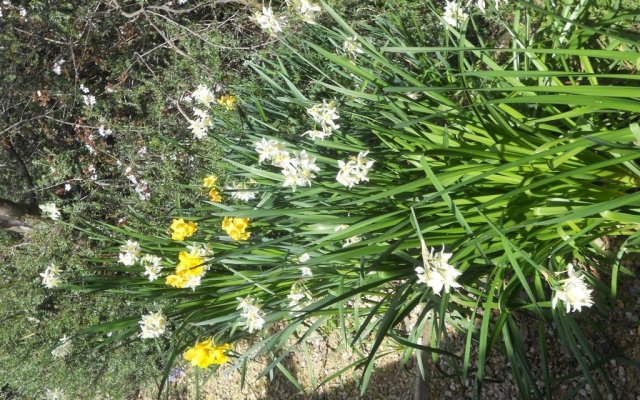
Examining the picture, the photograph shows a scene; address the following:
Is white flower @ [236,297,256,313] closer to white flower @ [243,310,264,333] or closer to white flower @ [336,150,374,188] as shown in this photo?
white flower @ [243,310,264,333]

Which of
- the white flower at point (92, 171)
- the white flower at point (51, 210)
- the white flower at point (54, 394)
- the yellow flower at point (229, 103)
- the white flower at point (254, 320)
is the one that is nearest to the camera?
the white flower at point (254, 320)

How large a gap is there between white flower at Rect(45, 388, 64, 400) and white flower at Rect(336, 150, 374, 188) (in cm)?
345

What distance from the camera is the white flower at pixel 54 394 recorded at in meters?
4.12

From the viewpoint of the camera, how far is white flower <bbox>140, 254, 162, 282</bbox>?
2.50 metres

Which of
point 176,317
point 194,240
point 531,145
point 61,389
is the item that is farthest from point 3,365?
point 531,145

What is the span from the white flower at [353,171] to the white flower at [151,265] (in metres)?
1.17

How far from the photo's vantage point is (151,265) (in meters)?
2.55

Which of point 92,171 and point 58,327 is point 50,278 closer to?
point 58,327

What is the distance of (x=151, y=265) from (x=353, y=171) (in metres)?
1.25

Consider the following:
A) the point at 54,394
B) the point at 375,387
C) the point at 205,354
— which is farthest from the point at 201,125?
the point at 54,394

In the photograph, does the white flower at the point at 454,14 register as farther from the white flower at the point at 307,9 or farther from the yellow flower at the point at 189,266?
the yellow flower at the point at 189,266

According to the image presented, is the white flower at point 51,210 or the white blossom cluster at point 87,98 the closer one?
the white flower at point 51,210

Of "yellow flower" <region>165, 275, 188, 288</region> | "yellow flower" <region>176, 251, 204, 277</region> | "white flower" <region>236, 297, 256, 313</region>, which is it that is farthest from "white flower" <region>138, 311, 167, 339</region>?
"white flower" <region>236, 297, 256, 313</region>

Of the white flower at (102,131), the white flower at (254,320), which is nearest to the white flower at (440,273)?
the white flower at (254,320)
